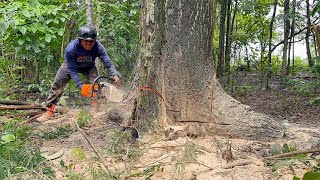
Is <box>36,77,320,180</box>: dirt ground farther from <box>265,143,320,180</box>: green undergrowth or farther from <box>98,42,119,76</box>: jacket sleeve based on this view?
<box>98,42,119,76</box>: jacket sleeve

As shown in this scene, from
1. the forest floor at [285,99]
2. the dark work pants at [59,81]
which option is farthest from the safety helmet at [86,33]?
the forest floor at [285,99]

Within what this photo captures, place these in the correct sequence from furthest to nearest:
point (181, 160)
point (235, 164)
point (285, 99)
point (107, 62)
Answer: point (285, 99), point (107, 62), point (235, 164), point (181, 160)

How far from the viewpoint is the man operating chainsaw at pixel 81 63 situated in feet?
16.9

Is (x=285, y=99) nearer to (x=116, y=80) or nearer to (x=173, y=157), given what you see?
(x=116, y=80)

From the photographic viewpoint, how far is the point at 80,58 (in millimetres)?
5457

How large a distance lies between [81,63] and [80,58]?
0.12 m

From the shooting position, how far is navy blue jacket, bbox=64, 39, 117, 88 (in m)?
5.26

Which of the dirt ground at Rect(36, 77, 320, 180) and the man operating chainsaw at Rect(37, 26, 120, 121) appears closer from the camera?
the dirt ground at Rect(36, 77, 320, 180)

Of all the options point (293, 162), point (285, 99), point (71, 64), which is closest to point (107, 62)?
point (71, 64)

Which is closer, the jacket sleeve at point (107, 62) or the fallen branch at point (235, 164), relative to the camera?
the fallen branch at point (235, 164)

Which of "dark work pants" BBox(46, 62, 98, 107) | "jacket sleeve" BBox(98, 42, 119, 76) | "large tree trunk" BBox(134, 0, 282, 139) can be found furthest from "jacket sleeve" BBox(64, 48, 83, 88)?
"large tree trunk" BBox(134, 0, 282, 139)

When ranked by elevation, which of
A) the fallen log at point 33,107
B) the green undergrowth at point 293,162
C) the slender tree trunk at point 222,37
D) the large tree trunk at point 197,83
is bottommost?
the green undergrowth at point 293,162

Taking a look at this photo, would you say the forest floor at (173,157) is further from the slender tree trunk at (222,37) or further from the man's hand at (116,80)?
the slender tree trunk at (222,37)

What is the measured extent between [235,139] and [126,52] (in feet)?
15.1
